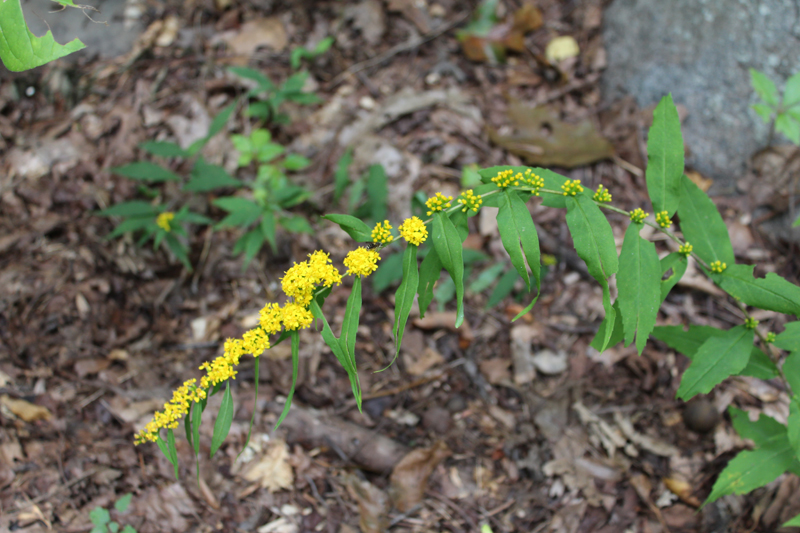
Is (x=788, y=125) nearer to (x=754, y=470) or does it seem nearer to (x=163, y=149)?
(x=754, y=470)

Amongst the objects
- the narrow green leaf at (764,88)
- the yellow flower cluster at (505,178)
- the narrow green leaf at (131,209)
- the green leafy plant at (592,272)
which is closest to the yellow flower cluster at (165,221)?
the narrow green leaf at (131,209)

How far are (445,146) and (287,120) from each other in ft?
5.05

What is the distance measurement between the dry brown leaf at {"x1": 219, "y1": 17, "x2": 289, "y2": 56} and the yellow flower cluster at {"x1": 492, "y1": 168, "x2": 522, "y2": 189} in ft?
14.0

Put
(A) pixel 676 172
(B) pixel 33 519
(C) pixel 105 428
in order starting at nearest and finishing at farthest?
(A) pixel 676 172 → (B) pixel 33 519 → (C) pixel 105 428

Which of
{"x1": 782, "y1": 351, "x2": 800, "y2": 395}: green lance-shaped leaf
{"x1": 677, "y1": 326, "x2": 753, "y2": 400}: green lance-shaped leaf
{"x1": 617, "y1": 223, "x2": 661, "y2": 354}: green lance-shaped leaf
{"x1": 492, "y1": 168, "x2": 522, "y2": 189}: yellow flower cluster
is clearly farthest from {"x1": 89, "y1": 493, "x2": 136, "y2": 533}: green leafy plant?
{"x1": 782, "y1": 351, "x2": 800, "y2": 395}: green lance-shaped leaf

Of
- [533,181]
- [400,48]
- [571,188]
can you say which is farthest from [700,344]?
[400,48]

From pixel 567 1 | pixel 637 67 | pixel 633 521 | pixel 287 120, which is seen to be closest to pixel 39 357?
pixel 287 120

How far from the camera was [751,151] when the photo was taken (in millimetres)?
4332

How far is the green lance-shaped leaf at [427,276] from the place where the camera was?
2174 millimetres

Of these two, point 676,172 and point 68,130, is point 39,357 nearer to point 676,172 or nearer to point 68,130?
point 68,130

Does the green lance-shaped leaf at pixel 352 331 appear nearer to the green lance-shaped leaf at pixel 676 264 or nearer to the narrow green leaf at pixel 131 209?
the green lance-shaped leaf at pixel 676 264

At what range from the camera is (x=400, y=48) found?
5629 millimetres

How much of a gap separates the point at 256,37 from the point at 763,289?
17.3 feet

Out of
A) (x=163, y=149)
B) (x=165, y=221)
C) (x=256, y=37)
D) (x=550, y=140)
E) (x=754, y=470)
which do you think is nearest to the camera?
(x=754, y=470)
